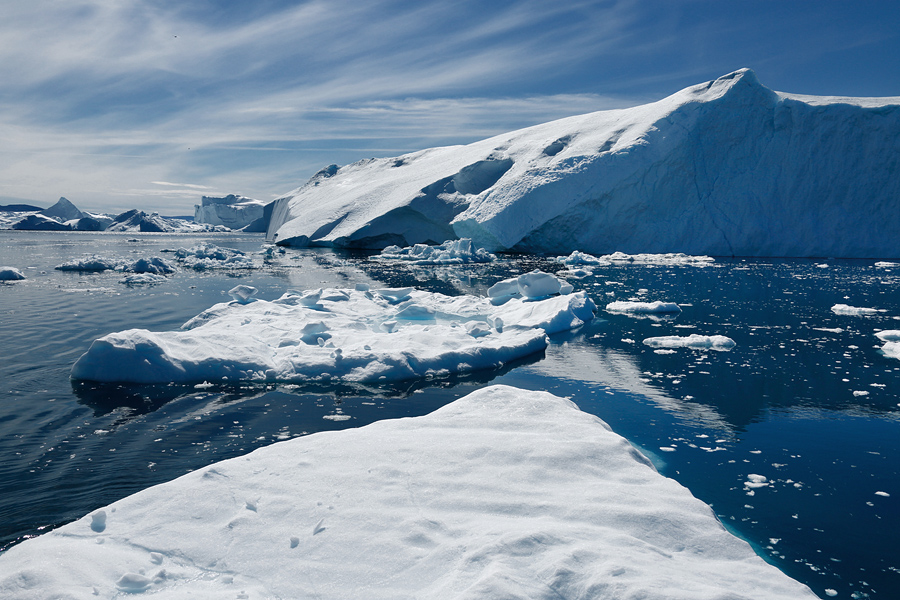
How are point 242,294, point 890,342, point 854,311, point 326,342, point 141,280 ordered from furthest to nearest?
point 141,280
point 854,311
point 242,294
point 890,342
point 326,342

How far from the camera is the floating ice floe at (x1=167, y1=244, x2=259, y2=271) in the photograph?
700 inches

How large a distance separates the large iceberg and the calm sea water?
1270 cm

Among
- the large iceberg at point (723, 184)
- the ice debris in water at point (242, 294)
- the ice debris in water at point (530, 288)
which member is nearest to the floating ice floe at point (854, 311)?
the ice debris in water at point (530, 288)

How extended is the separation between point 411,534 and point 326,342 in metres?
4.63

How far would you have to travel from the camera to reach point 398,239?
27234 mm

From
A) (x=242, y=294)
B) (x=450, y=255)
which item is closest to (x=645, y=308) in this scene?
(x=242, y=294)

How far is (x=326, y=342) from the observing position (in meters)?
6.58

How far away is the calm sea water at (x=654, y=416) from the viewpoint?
3.02m

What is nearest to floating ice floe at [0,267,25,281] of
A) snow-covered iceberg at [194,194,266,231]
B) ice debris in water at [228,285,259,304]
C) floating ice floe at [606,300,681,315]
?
ice debris in water at [228,285,259,304]

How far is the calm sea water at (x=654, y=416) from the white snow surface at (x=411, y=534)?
845 millimetres

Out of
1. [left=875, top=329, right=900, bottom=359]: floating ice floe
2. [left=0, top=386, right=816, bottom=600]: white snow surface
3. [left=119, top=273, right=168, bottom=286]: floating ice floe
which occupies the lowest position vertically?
[left=875, top=329, right=900, bottom=359]: floating ice floe

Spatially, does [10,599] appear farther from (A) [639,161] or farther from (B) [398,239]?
(B) [398,239]

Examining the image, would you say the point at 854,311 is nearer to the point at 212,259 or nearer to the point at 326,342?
the point at 326,342

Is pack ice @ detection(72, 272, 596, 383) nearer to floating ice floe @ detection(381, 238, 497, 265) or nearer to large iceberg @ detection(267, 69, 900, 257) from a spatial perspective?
floating ice floe @ detection(381, 238, 497, 265)
